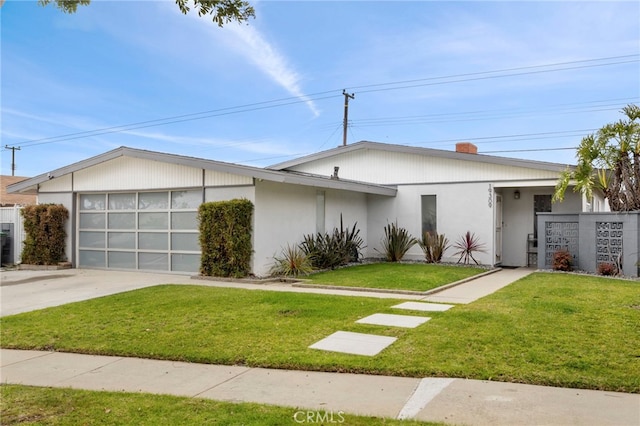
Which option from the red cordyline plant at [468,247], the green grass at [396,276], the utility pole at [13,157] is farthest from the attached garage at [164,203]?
the utility pole at [13,157]

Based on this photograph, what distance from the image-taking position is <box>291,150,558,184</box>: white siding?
1551 cm

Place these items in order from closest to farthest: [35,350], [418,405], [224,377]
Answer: [418,405] < [224,377] < [35,350]

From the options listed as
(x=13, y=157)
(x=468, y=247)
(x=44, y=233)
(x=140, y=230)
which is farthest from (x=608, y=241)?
(x=13, y=157)

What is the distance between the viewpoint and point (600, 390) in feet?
14.6

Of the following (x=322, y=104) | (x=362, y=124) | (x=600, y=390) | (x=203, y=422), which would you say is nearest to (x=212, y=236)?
(x=203, y=422)

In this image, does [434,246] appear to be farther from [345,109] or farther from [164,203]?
[345,109]

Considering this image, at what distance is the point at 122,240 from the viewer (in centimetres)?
1452

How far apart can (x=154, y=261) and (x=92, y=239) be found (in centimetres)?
264

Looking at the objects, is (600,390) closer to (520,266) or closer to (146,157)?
(146,157)

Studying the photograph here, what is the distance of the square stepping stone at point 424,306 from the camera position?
26.5 ft

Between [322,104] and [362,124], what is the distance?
3.88m

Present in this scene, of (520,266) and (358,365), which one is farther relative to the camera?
(520,266)

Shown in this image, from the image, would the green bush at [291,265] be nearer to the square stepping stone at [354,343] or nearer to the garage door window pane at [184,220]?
the garage door window pane at [184,220]

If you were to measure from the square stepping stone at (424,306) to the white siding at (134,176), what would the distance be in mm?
6963
